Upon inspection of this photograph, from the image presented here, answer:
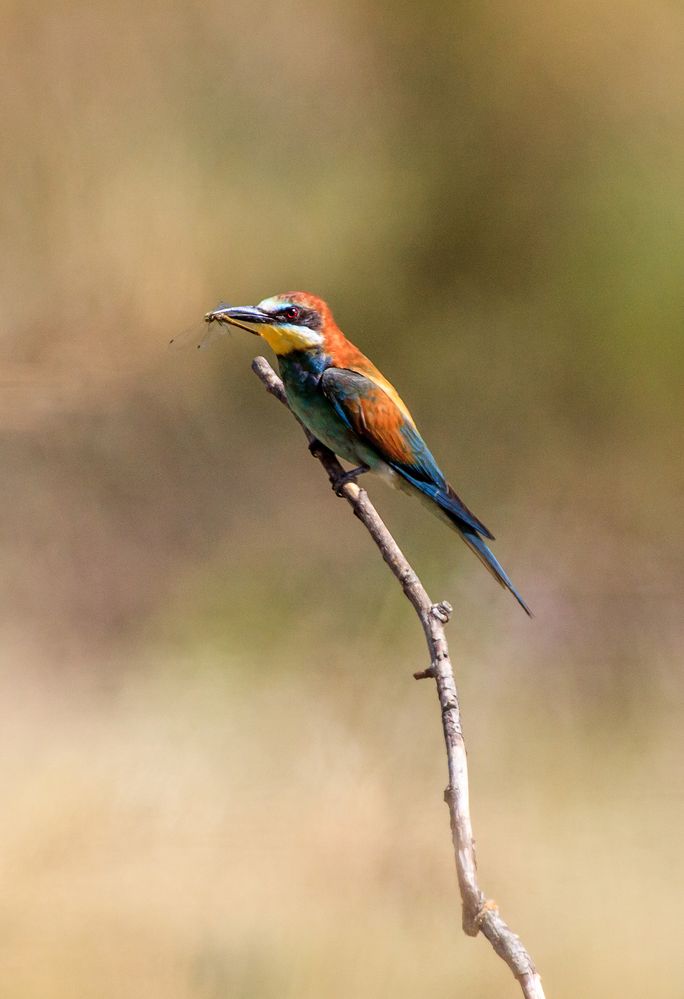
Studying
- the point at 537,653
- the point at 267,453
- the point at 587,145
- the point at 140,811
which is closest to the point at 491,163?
the point at 587,145

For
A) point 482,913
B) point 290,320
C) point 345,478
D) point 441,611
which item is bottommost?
point 482,913

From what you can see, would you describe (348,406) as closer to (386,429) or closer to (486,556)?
(386,429)

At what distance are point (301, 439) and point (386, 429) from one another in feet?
3.94

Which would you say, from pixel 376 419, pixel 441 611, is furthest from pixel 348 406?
pixel 441 611

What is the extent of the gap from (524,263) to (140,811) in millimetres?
1349

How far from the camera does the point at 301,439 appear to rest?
2590 mm

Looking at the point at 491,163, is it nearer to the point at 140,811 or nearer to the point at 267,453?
the point at 267,453

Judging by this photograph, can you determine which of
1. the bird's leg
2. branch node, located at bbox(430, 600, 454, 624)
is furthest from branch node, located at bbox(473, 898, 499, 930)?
the bird's leg

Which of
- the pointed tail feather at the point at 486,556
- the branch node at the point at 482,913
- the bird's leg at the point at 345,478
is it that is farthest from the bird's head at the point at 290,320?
the branch node at the point at 482,913

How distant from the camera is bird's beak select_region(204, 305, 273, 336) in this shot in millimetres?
1210

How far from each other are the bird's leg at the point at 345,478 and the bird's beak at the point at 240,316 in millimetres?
195

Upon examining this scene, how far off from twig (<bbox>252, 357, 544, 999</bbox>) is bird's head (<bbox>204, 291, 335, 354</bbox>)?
33 cm

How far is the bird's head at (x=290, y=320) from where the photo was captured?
1336 mm

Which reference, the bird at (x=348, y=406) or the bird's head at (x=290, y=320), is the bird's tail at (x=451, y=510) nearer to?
the bird at (x=348, y=406)
